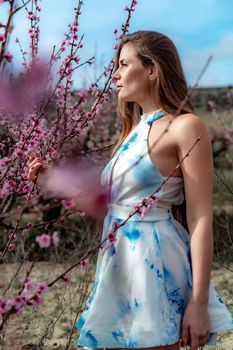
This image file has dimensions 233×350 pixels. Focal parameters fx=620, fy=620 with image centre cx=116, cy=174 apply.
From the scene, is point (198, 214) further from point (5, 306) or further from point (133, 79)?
point (5, 306)

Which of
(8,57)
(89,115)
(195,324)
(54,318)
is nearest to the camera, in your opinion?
(8,57)

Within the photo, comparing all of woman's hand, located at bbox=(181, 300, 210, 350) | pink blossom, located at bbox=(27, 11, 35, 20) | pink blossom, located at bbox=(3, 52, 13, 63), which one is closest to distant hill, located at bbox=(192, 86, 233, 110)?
pink blossom, located at bbox=(27, 11, 35, 20)

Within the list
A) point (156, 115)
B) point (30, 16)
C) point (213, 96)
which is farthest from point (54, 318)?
point (213, 96)

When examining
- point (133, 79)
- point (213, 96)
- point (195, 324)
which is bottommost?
point (213, 96)

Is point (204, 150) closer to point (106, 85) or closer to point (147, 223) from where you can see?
point (147, 223)

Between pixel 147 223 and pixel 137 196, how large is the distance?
0.10 meters

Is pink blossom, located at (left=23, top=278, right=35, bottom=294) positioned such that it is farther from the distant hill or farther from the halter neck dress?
the distant hill

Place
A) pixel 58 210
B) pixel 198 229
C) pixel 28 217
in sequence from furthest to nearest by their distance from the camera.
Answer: pixel 28 217, pixel 58 210, pixel 198 229

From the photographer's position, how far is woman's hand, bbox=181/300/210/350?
1.84 metres

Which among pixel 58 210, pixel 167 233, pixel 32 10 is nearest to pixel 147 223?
pixel 167 233

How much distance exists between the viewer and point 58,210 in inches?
337

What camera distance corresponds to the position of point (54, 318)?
503cm

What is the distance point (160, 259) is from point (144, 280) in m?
0.08

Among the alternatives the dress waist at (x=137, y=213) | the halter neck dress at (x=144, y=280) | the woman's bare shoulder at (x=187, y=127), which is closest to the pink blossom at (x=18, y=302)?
the halter neck dress at (x=144, y=280)
